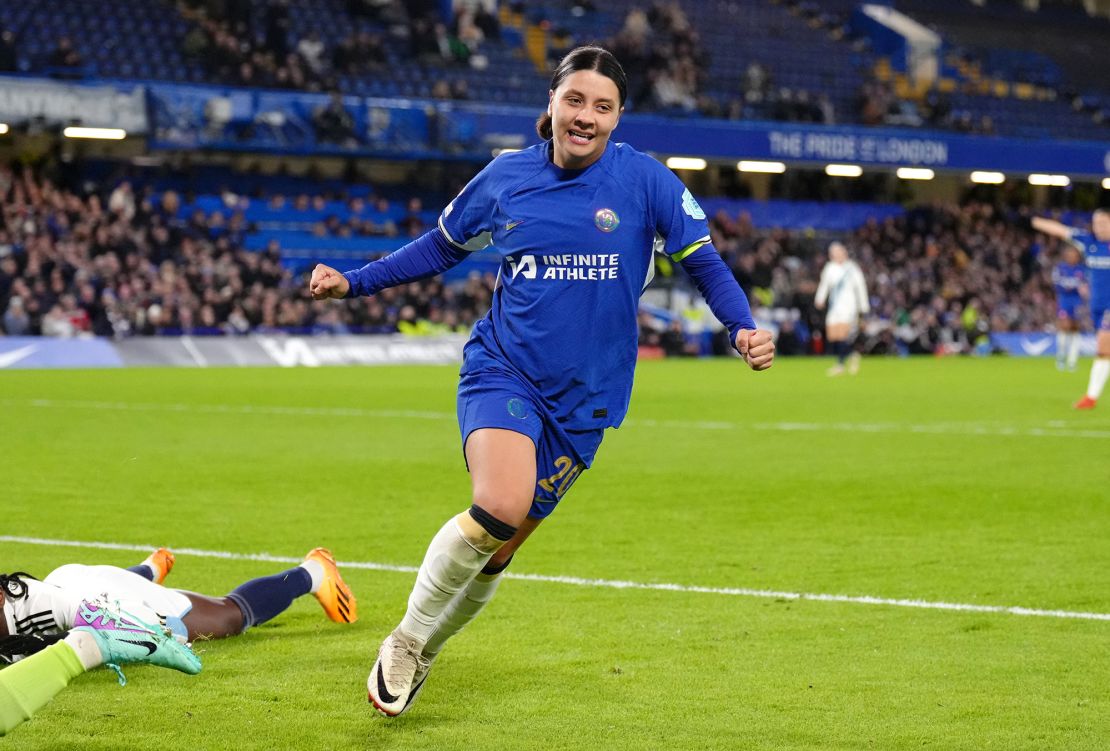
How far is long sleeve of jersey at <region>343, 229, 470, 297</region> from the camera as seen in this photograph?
549 centimetres

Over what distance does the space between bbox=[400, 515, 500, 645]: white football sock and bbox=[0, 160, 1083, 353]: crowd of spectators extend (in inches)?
1003

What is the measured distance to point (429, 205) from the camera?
39.1 meters

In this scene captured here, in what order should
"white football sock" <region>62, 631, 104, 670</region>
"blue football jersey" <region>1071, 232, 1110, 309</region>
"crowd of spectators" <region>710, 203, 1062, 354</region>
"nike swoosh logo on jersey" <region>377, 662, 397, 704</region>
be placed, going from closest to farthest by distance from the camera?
"white football sock" <region>62, 631, 104, 670</region>, "nike swoosh logo on jersey" <region>377, 662, 397, 704</region>, "blue football jersey" <region>1071, 232, 1110, 309</region>, "crowd of spectators" <region>710, 203, 1062, 354</region>

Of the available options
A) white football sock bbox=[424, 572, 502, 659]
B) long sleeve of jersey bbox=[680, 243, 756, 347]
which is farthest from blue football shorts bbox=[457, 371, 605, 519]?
long sleeve of jersey bbox=[680, 243, 756, 347]

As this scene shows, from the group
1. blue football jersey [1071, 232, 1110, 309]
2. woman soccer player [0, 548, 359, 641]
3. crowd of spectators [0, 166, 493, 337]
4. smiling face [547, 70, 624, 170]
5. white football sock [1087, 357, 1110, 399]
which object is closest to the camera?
smiling face [547, 70, 624, 170]

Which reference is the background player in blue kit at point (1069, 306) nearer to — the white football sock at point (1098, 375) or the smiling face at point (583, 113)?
the white football sock at point (1098, 375)

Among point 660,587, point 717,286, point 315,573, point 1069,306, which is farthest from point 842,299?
point 717,286

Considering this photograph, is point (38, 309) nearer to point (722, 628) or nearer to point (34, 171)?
point (34, 171)

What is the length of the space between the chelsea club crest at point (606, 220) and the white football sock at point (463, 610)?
1.30m

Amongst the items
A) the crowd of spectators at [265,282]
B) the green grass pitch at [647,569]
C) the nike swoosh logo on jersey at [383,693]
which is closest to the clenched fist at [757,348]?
the green grass pitch at [647,569]

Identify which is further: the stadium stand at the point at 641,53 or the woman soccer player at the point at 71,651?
the stadium stand at the point at 641,53

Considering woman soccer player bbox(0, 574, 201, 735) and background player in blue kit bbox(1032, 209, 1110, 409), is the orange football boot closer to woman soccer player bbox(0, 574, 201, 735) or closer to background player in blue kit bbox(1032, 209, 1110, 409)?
woman soccer player bbox(0, 574, 201, 735)

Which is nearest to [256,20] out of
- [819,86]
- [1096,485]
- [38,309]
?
[38,309]

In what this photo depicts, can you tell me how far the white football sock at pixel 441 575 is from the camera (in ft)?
16.5
